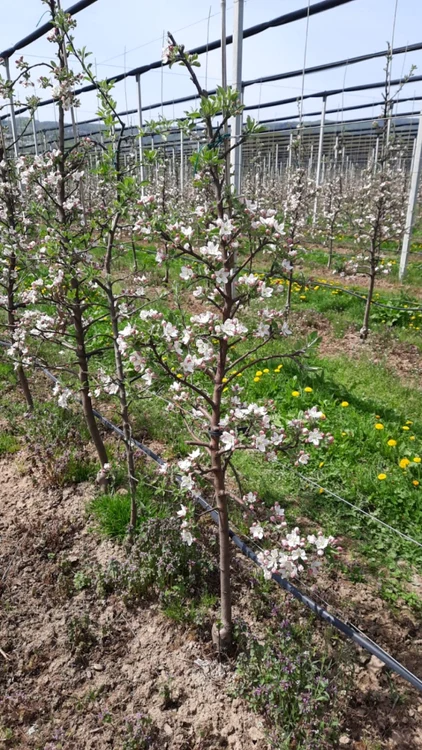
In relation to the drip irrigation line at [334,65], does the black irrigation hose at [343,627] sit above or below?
below

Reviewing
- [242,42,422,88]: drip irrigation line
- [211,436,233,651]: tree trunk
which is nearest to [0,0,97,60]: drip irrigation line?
[242,42,422,88]: drip irrigation line

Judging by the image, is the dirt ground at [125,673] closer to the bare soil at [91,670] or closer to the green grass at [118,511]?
the bare soil at [91,670]

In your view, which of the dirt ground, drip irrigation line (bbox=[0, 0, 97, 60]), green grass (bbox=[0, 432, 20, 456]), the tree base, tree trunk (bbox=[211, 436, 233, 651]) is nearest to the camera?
the dirt ground

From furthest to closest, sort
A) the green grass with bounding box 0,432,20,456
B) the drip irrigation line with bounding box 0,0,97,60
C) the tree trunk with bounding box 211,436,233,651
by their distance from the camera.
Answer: the drip irrigation line with bounding box 0,0,97,60, the green grass with bounding box 0,432,20,456, the tree trunk with bounding box 211,436,233,651

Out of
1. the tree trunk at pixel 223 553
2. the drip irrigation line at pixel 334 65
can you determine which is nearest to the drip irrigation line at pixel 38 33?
the drip irrigation line at pixel 334 65

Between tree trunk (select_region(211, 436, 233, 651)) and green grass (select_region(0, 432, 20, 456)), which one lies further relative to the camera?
green grass (select_region(0, 432, 20, 456))

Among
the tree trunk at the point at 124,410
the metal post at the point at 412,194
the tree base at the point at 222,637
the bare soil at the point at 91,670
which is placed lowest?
the bare soil at the point at 91,670

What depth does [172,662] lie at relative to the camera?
248cm

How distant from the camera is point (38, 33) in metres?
9.76

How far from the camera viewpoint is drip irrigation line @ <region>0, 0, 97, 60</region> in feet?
24.6

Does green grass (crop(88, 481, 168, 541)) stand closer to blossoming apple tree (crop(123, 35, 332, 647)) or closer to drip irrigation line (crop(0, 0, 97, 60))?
blossoming apple tree (crop(123, 35, 332, 647))

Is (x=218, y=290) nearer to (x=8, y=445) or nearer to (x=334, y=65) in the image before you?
(x=8, y=445)

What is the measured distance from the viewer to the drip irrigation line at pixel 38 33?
751cm

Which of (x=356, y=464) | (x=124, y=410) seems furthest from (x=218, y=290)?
(x=356, y=464)
